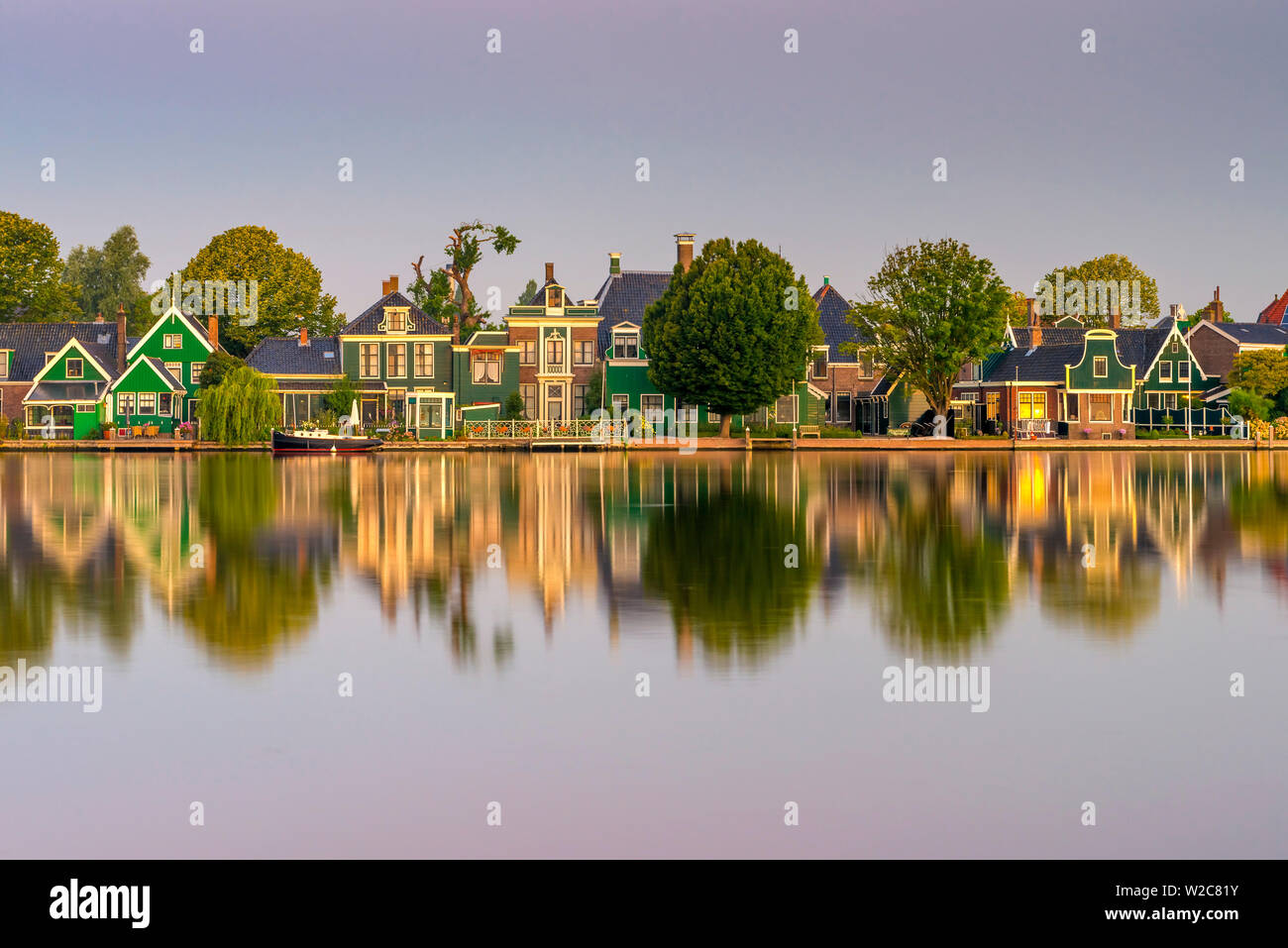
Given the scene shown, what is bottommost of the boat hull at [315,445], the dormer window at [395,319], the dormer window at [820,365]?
the boat hull at [315,445]

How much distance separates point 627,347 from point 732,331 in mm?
10089

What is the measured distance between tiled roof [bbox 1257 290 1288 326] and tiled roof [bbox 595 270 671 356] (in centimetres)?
5793

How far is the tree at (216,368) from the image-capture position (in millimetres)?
83562

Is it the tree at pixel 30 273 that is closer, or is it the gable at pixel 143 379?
the gable at pixel 143 379

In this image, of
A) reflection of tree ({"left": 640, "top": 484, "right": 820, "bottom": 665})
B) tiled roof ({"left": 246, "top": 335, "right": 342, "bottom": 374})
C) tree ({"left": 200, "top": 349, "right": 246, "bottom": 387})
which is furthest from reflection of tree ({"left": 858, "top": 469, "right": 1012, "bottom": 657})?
tiled roof ({"left": 246, "top": 335, "right": 342, "bottom": 374})

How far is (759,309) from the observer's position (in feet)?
255

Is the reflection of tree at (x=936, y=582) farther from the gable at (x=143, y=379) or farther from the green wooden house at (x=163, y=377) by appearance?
the green wooden house at (x=163, y=377)

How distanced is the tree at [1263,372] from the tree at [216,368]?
62.5 metres

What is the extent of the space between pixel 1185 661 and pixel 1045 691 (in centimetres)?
241

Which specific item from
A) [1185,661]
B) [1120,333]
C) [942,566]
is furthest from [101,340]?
[1185,661]

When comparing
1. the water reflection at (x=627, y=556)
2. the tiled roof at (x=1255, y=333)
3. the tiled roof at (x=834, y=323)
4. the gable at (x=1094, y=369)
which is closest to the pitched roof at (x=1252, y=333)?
the tiled roof at (x=1255, y=333)

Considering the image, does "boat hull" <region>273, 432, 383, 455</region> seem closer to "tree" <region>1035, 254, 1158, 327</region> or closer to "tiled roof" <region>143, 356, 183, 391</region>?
"tiled roof" <region>143, 356, 183, 391</region>

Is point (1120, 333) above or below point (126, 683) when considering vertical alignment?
above

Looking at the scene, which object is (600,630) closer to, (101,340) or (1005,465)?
(1005,465)
